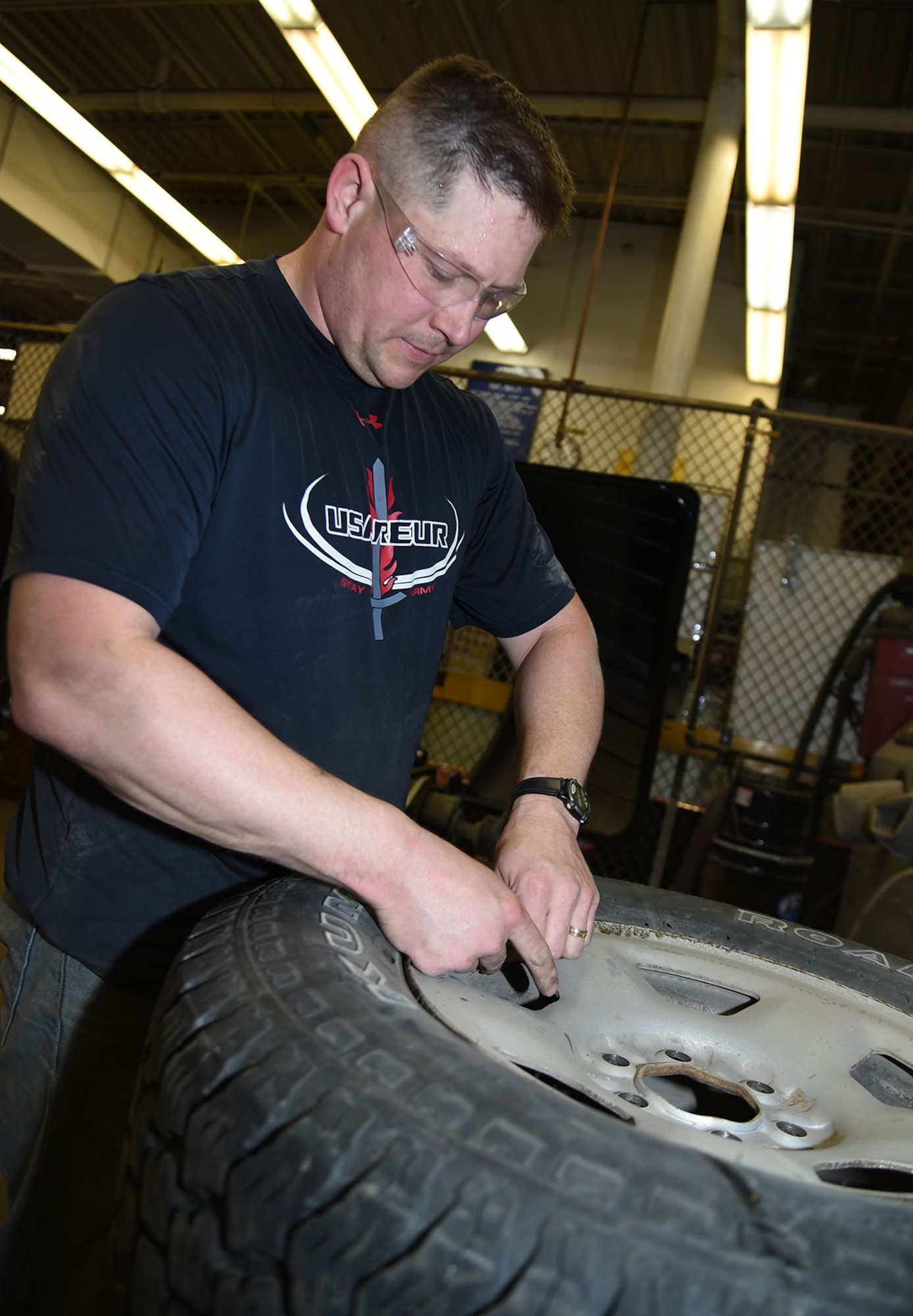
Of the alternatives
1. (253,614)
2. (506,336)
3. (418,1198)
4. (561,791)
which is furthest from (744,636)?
(506,336)

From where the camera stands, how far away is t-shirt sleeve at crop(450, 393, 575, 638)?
4.51 feet

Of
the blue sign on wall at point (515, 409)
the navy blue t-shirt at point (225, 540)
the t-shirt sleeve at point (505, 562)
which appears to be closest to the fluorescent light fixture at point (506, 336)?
the blue sign on wall at point (515, 409)

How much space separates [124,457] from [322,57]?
4.31m

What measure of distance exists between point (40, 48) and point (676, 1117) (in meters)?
8.76

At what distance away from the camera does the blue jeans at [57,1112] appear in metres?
0.98

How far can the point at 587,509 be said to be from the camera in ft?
8.20

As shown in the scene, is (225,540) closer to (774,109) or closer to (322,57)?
(774,109)

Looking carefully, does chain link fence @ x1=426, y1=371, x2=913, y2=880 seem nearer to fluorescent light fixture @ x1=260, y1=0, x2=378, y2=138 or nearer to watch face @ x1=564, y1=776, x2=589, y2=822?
fluorescent light fixture @ x1=260, y1=0, x2=378, y2=138

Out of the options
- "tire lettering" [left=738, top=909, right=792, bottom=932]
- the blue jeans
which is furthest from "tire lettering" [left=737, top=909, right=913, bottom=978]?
the blue jeans

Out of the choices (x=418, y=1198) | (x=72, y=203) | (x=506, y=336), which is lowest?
(x=418, y=1198)

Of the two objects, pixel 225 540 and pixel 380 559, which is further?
pixel 380 559

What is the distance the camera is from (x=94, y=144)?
18.3ft

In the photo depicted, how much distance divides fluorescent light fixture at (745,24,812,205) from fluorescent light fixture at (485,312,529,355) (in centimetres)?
279

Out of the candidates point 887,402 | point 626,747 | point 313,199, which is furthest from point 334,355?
point 887,402
